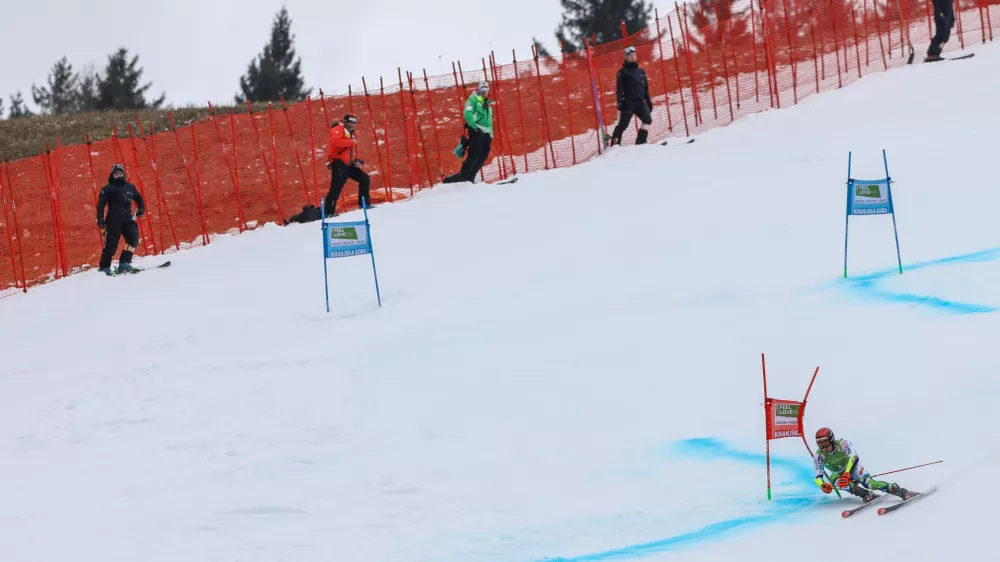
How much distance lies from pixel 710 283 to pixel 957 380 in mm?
3587

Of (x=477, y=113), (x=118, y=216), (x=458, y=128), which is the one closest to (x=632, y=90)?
(x=477, y=113)

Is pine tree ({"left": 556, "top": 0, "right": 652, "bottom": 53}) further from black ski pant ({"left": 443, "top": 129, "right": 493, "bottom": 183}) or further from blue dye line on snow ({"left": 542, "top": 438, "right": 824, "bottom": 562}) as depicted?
blue dye line on snow ({"left": 542, "top": 438, "right": 824, "bottom": 562})

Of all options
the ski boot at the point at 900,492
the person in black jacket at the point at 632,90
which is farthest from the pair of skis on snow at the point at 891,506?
the person in black jacket at the point at 632,90

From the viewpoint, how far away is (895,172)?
1423cm

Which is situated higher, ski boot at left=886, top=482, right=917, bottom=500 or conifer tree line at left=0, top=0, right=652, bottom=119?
conifer tree line at left=0, top=0, right=652, bottom=119

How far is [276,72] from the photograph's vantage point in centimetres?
4591

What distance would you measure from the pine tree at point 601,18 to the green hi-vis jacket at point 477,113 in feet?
76.8

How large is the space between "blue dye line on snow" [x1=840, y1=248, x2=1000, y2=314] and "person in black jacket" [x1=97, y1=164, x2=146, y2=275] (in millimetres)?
9482

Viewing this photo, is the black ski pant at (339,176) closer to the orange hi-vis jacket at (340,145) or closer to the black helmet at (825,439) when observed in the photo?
the orange hi-vis jacket at (340,145)

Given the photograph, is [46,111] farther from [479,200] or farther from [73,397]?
[73,397]

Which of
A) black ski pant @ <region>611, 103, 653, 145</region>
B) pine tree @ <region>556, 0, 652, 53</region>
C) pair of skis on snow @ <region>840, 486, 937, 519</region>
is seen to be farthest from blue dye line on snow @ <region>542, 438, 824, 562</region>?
pine tree @ <region>556, 0, 652, 53</region>

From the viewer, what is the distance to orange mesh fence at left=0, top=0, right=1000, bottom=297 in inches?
782

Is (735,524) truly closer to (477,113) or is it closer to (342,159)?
(342,159)

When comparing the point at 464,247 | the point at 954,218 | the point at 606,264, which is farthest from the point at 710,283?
the point at 464,247
